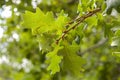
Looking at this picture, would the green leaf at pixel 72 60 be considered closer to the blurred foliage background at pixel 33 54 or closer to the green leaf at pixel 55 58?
the green leaf at pixel 55 58

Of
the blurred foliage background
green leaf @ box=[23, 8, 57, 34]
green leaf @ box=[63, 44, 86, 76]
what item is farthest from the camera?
the blurred foliage background

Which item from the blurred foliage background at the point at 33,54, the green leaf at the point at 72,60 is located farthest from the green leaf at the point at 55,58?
the blurred foliage background at the point at 33,54

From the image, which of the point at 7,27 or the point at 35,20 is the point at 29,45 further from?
the point at 35,20

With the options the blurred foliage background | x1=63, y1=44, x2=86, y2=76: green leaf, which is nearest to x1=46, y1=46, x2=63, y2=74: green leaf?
x1=63, y1=44, x2=86, y2=76: green leaf

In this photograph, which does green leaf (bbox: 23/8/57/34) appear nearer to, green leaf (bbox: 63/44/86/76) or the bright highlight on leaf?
the bright highlight on leaf

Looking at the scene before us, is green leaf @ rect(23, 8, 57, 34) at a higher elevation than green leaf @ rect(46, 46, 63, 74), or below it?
higher

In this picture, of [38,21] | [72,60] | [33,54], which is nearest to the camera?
[38,21]

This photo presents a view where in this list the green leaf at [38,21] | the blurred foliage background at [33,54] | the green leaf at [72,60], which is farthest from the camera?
the blurred foliage background at [33,54]

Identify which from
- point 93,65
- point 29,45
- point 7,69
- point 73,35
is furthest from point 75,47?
point 7,69

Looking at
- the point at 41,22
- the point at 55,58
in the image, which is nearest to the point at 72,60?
the point at 55,58

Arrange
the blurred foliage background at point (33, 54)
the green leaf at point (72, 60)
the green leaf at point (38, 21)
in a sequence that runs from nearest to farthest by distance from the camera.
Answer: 1. the green leaf at point (38, 21)
2. the green leaf at point (72, 60)
3. the blurred foliage background at point (33, 54)

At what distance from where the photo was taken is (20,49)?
424cm

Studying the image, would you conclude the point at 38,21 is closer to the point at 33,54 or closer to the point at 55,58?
the point at 55,58

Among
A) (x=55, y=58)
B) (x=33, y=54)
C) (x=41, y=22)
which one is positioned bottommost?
(x=55, y=58)
